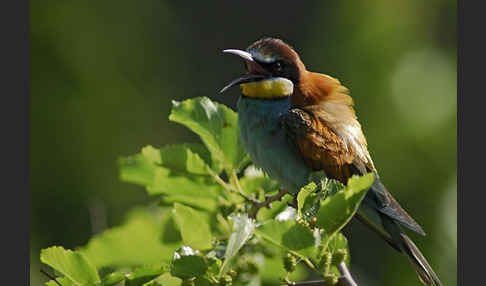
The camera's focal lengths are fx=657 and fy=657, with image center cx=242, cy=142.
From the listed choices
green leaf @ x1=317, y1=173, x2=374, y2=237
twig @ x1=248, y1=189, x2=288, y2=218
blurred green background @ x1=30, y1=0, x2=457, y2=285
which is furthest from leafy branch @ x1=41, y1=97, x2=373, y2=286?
blurred green background @ x1=30, y1=0, x2=457, y2=285

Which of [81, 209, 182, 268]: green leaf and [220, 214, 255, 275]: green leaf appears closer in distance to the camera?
[220, 214, 255, 275]: green leaf

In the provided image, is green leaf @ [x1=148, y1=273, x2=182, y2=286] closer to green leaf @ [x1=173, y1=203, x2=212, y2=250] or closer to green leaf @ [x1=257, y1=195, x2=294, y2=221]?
green leaf @ [x1=173, y1=203, x2=212, y2=250]

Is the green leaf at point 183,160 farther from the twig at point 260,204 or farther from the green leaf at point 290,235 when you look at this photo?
the green leaf at point 290,235

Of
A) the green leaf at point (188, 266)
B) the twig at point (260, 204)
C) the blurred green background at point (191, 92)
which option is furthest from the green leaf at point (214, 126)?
the blurred green background at point (191, 92)

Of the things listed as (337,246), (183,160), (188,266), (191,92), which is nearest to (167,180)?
(183,160)

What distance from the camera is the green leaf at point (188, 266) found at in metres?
1.01

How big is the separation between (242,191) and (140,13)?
2.24 m

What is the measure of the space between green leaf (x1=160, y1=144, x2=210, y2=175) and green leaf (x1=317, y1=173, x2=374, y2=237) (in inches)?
18.5

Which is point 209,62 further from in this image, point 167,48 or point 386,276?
point 386,276

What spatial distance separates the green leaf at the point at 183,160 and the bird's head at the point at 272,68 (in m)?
0.27

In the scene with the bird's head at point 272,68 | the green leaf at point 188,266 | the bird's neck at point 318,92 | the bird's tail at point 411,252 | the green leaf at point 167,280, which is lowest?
the bird's tail at point 411,252

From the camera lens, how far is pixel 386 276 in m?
2.41

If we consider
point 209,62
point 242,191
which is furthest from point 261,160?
point 209,62

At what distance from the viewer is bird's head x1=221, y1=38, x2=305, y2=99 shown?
156cm
